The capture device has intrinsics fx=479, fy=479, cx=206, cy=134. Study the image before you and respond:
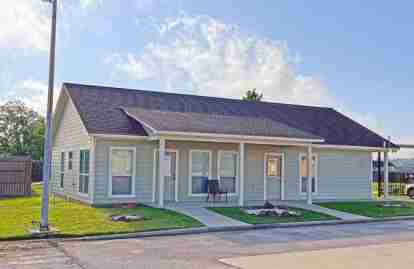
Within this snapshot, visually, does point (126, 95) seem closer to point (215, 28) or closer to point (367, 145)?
point (215, 28)

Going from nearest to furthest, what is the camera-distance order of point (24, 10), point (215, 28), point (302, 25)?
point (24, 10) → point (302, 25) → point (215, 28)

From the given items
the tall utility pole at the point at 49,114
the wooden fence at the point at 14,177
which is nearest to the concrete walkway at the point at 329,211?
the tall utility pole at the point at 49,114

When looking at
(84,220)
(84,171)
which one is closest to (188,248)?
(84,220)

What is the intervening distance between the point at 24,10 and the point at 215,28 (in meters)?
7.99

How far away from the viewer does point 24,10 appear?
1271 cm

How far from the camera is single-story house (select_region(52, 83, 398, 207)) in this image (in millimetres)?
16844

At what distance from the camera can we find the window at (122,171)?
17.1 m

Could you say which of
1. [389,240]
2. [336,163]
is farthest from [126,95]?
[389,240]

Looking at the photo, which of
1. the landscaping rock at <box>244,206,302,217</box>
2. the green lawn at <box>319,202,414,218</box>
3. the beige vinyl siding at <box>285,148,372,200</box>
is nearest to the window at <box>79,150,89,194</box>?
the landscaping rock at <box>244,206,302,217</box>

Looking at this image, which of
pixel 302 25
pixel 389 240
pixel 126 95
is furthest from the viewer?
pixel 126 95

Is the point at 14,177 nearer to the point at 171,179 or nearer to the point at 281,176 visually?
the point at 171,179

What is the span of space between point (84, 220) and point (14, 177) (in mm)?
11029

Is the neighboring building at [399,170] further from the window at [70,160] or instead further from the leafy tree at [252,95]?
the window at [70,160]

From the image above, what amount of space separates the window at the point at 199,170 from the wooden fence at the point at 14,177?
8873 millimetres
